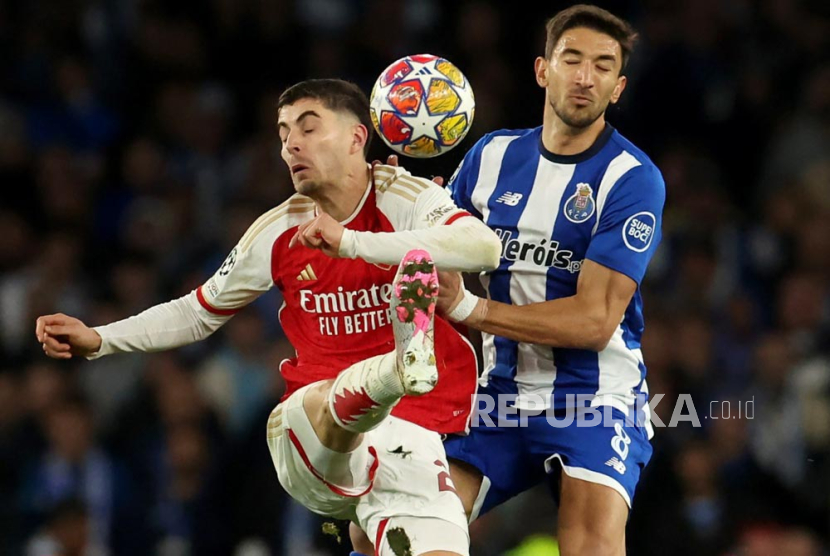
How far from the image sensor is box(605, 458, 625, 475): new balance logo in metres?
5.20

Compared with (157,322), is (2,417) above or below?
below

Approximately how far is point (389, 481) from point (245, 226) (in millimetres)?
4760

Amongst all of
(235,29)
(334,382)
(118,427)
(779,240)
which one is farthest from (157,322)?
(235,29)

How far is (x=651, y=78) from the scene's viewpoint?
33.2 feet

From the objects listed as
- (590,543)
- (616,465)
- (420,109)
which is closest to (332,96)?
(420,109)

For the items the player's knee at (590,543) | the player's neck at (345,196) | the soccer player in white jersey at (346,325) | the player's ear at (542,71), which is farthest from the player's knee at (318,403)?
the player's ear at (542,71)

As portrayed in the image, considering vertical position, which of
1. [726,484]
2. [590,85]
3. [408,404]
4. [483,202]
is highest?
[590,85]

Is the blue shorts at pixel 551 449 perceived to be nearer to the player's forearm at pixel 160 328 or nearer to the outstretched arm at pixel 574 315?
the outstretched arm at pixel 574 315

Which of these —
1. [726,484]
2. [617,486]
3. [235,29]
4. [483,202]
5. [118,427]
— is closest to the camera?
[617,486]

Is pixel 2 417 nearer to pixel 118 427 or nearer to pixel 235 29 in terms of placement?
pixel 118 427

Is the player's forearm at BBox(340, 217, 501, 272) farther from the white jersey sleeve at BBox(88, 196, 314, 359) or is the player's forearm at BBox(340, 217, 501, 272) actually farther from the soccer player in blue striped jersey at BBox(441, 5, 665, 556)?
the white jersey sleeve at BBox(88, 196, 314, 359)

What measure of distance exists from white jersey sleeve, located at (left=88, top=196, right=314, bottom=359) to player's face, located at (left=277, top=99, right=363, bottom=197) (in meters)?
0.20

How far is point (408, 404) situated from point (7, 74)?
669 centimetres

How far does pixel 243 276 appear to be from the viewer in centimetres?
515
